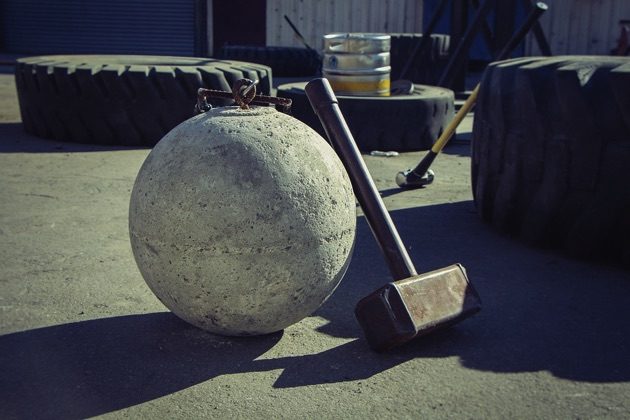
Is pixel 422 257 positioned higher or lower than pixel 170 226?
lower

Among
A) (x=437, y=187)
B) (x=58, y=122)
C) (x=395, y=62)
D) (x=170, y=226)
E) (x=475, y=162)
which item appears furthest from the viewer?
(x=395, y=62)

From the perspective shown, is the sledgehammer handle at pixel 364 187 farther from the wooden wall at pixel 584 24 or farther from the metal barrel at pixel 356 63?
the wooden wall at pixel 584 24

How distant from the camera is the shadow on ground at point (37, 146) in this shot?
6289 mm

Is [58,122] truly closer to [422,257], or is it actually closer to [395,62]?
[422,257]

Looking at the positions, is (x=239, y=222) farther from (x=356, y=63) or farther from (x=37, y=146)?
(x=356, y=63)

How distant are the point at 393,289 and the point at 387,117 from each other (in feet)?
13.2

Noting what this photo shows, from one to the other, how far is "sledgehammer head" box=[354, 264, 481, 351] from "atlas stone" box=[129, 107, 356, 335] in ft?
0.65

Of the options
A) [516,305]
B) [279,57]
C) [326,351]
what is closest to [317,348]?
[326,351]

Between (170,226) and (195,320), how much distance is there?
0.38 metres

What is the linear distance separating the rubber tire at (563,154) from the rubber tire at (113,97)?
3.00 metres

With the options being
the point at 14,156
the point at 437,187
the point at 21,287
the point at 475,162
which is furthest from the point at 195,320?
the point at 14,156

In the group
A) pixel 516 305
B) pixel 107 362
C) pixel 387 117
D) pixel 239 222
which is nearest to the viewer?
pixel 239 222

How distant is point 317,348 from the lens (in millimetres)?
2816

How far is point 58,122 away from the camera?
6.59 m
